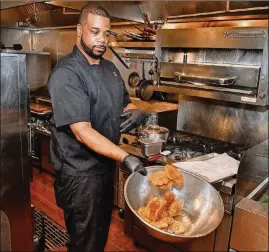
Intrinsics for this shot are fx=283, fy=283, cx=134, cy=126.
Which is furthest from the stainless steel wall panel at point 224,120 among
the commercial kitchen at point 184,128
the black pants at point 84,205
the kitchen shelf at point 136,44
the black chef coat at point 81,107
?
the black pants at point 84,205

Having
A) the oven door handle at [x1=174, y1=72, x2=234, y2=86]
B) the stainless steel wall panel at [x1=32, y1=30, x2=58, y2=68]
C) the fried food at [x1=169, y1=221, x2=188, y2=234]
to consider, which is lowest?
the fried food at [x1=169, y1=221, x2=188, y2=234]

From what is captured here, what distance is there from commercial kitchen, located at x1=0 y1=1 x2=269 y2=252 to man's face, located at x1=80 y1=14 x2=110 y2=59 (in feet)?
1.16

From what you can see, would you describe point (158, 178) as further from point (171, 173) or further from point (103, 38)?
point (103, 38)

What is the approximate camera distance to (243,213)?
1.43 m

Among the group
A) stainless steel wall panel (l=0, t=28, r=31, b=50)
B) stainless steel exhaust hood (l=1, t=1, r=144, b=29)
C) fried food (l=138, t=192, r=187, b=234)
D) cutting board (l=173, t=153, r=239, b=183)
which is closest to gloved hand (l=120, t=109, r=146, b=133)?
cutting board (l=173, t=153, r=239, b=183)

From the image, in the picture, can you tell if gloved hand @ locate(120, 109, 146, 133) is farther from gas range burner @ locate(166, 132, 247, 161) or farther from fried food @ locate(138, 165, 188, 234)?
fried food @ locate(138, 165, 188, 234)

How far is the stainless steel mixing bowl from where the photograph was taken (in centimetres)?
112

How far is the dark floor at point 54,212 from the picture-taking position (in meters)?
2.12

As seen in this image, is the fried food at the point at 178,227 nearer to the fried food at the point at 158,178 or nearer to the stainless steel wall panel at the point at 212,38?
the fried food at the point at 158,178

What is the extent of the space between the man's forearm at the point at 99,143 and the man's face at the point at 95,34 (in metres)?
0.42

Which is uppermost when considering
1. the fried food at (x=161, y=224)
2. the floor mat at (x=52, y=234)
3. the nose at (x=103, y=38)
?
the nose at (x=103, y=38)

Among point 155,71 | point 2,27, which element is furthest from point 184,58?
point 2,27

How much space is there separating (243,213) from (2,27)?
12.4ft

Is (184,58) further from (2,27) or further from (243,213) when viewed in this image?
(2,27)
